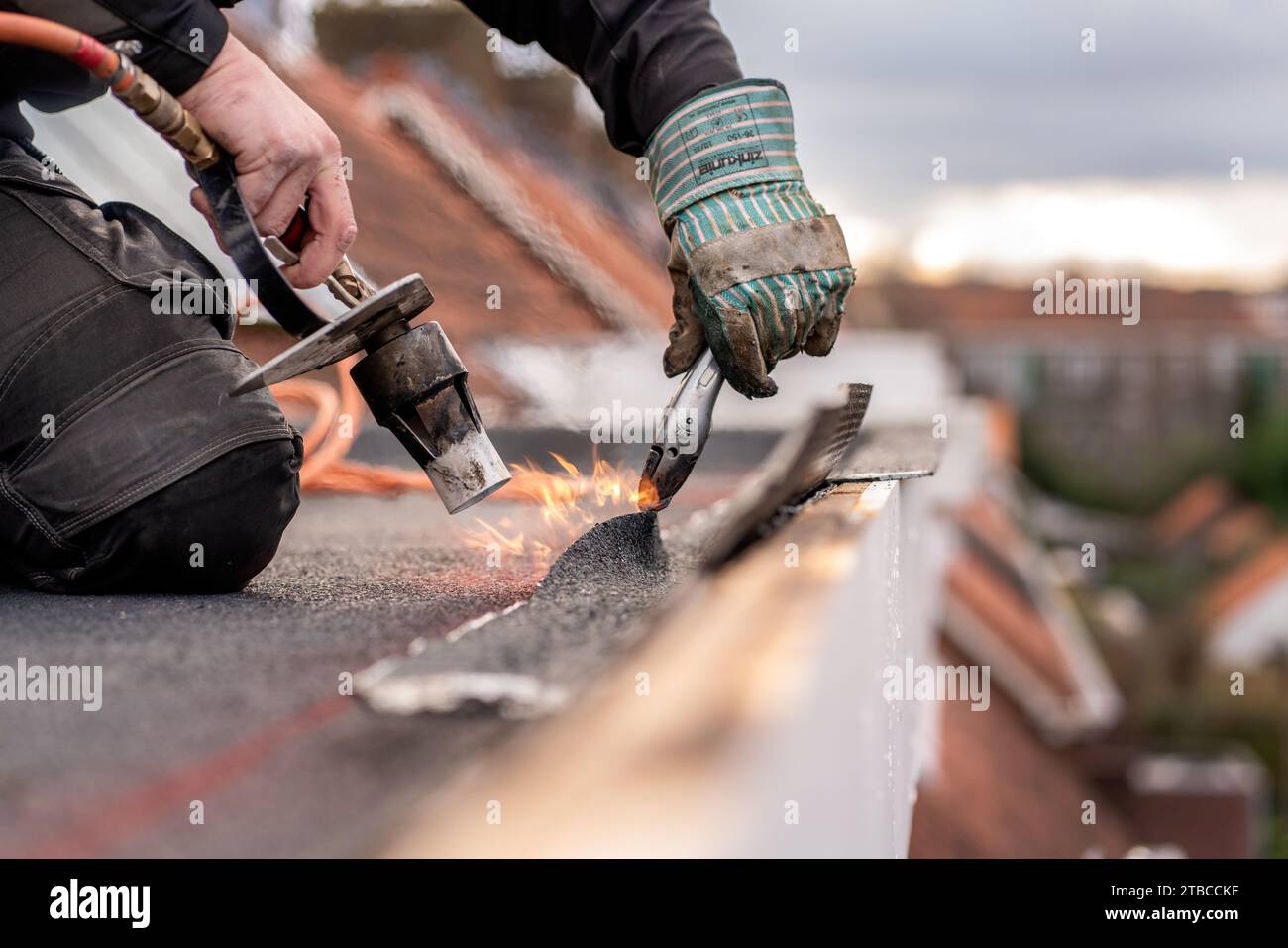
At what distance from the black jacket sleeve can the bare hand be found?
56 cm

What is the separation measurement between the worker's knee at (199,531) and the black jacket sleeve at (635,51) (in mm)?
886

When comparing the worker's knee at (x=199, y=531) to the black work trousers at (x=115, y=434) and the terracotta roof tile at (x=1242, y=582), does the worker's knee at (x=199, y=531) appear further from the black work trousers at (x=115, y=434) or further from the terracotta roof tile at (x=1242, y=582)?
the terracotta roof tile at (x=1242, y=582)

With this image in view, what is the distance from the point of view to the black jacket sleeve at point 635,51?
219 centimetres

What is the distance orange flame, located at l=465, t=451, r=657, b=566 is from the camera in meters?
2.89

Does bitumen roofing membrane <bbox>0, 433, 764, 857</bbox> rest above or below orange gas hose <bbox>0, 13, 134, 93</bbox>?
below

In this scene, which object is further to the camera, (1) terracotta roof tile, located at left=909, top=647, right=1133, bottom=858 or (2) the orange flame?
(1) terracotta roof tile, located at left=909, top=647, right=1133, bottom=858

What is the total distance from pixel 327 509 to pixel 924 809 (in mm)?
2240

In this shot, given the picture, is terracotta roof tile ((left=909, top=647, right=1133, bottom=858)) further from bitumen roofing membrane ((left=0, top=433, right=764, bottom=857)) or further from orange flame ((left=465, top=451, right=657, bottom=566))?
bitumen roofing membrane ((left=0, top=433, right=764, bottom=857))

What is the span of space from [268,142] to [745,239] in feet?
2.58

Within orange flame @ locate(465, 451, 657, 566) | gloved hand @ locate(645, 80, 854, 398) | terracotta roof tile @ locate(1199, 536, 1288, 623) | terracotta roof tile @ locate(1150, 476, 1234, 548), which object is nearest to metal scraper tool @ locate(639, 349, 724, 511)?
gloved hand @ locate(645, 80, 854, 398)

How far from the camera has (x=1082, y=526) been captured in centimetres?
3734

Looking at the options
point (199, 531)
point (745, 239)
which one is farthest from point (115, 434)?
point (745, 239)

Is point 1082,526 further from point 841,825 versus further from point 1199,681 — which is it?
point 841,825
